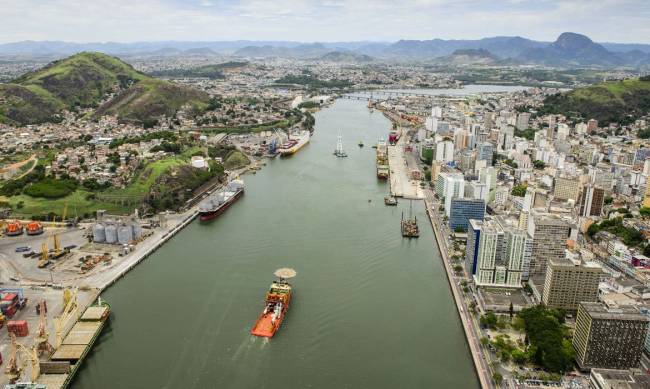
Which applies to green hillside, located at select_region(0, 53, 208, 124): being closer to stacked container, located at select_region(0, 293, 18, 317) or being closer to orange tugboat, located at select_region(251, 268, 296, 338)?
stacked container, located at select_region(0, 293, 18, 317)

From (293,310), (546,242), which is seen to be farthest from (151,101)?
(546,242)

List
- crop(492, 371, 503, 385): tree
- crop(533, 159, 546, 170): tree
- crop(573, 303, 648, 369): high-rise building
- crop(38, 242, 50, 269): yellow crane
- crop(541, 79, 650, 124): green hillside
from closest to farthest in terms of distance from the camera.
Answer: crop(492, 371, 503, 385): tree, crop(573, 303, 648, 369): high-rise building, crop(38, 242, 50, 269): yellow crane, crop(533, 159, 546, 170): tree, crop(541, 79, 650, 124): green hillside

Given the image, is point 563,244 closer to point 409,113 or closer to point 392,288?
point 392,288

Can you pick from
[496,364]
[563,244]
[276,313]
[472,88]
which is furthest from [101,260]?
[472,88]

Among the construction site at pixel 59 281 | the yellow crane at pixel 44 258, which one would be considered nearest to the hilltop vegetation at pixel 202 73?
the construction site at pixel 59 281

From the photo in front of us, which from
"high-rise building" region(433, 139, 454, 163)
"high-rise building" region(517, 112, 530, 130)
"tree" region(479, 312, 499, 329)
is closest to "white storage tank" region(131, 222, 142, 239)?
"tree" region(479, 312, 499, 329)

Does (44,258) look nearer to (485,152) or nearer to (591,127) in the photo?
(485,152)
